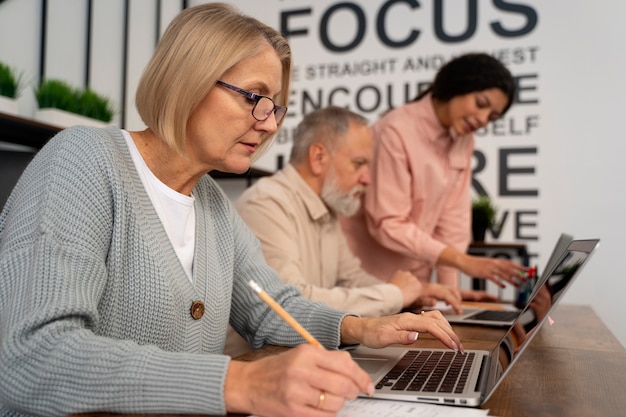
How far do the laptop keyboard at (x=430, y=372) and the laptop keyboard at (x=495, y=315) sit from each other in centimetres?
51

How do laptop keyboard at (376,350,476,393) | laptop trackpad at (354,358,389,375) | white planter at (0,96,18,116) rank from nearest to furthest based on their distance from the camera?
1. laptop keyboard at (376,350,476,393)
2. laptop trackpad at (354,358,389,375)
3. white planter at (0,96,18,116)

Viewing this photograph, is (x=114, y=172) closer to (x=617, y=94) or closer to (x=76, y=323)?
(x=76, y=323)

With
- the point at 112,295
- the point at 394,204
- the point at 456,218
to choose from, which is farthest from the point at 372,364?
the point at 456,218

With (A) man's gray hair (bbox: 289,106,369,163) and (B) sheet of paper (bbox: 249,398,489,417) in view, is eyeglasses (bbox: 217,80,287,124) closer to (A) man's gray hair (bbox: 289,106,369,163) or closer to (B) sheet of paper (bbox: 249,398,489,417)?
(B) sheet of paper (bbox: 249,398,489,417)

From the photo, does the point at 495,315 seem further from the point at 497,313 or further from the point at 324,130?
the point at 324,130

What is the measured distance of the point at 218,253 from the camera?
1089mm

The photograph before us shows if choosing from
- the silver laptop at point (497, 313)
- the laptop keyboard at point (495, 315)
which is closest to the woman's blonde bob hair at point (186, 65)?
the silver laptop at point (497, 313)

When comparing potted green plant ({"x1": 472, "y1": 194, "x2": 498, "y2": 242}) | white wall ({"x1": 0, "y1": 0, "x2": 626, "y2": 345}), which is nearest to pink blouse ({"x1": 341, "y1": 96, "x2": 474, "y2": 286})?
potted green plant ({"x1": 472, "y1": 194, "x2": 498, "y2": 242})

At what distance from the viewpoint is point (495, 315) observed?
1574mm

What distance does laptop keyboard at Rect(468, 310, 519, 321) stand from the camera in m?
1.50

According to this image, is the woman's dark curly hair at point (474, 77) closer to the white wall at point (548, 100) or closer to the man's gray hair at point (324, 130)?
the man's gray hair at point (324, 130)

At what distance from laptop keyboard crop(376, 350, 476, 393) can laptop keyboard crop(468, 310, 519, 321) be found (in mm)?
514

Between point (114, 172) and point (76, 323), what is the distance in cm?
26

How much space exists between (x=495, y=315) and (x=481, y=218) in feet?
4.81
